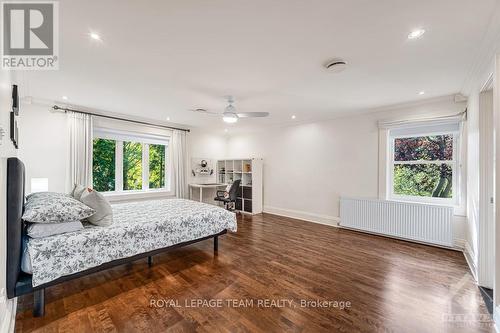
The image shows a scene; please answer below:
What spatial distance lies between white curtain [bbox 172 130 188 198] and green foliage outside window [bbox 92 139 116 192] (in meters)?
1.33

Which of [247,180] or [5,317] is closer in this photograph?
[5,317]

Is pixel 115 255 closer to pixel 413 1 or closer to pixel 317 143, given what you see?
pixel 413 1

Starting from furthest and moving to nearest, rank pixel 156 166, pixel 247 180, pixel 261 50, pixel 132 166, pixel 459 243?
pixel 247 180
pixel 156 166
pixel 132 166
pixel 459 243
pixel 261 50

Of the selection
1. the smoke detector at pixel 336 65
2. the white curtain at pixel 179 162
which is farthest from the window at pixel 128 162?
the smoke detector at pixel 336 65

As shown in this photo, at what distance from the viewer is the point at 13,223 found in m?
1.62

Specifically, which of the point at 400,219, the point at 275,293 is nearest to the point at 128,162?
the point at 275,293

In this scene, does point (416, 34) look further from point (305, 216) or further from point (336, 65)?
point (305, 216)

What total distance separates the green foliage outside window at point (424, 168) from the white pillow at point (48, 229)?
4972 millimetres

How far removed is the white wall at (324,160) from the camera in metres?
4.20

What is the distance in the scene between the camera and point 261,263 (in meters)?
2.86

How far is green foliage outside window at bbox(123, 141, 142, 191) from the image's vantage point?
493cm

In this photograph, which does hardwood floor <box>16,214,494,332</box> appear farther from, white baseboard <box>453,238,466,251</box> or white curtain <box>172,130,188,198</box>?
white curtain <box>172,130,188,198</box>

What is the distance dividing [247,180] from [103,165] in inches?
A: 140

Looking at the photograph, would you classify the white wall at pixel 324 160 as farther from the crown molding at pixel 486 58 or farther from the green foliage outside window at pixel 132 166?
the green foliage outside window at pixel 132 166
